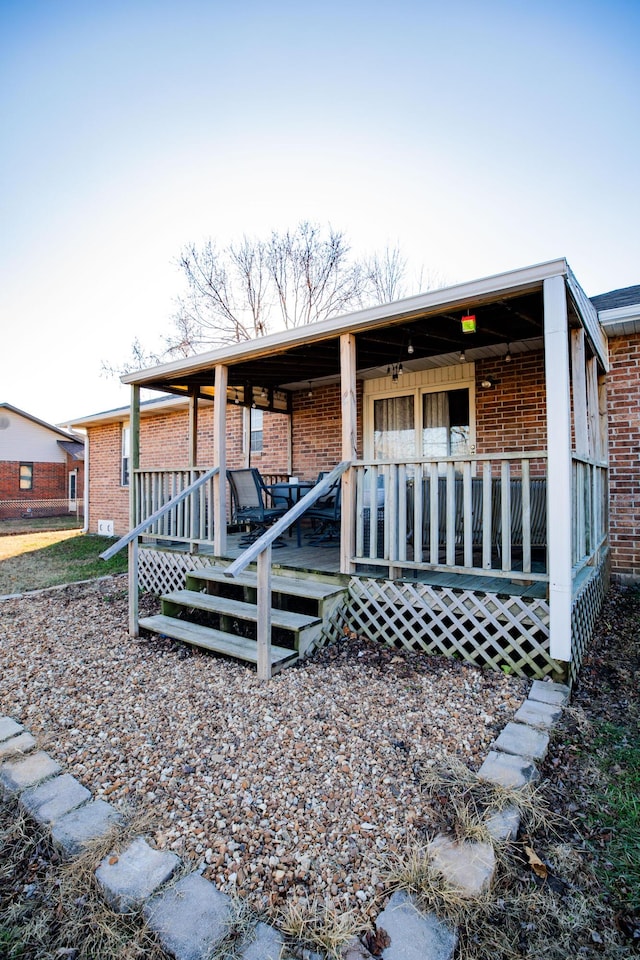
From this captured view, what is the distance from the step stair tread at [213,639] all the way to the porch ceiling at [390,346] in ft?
9.22

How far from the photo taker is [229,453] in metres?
9.19

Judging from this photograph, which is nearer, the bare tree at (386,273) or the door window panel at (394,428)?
the door window panel at (394,428)

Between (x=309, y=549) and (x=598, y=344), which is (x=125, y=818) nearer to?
(x=309, y=549)

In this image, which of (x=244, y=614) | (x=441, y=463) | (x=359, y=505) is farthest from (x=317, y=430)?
(x=244, y=614)

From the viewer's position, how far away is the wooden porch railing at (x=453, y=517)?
134 inches

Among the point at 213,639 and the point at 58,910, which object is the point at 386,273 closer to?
the point at 213,639

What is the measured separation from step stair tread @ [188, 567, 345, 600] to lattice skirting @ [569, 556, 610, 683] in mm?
1803

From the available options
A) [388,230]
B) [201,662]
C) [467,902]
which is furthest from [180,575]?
[388,230]

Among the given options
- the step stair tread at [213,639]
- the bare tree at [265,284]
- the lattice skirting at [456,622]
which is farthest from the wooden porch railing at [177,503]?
the bare tree at [265,284]

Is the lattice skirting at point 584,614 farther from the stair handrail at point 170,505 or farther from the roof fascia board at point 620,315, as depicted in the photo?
the stair handrail at point 170,505

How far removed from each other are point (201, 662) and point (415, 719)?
185cm

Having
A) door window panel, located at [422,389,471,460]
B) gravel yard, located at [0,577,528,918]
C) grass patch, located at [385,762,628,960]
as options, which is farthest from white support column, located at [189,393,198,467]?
grass patch, located at [385,762,628,960]

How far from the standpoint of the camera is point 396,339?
17.1 ft

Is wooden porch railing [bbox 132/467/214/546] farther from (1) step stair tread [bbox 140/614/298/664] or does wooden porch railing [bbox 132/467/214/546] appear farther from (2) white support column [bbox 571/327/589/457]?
(2) white support column [bbox 571/327/589/457]
